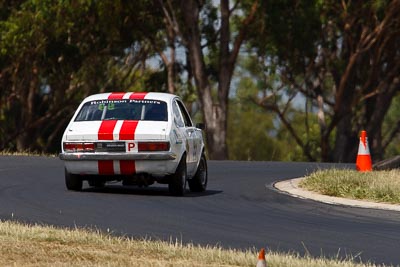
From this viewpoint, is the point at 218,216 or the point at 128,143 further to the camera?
the point at 128,143

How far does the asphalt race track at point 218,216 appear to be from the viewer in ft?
40.7

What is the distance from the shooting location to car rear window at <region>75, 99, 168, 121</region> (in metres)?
17.3

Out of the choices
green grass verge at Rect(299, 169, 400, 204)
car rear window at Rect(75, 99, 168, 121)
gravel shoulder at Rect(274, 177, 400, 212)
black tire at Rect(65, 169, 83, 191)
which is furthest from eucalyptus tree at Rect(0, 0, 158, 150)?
black tire at Rect(65, 169, 83, 191)

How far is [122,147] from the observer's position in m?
16.6

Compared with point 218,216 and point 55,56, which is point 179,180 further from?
point 55,56

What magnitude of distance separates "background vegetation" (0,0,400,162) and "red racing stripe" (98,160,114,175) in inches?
893

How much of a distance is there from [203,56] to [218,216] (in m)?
30.1

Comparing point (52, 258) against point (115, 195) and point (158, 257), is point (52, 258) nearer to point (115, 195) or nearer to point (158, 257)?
point (158, 257)

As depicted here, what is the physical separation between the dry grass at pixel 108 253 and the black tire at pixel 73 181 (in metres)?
5.24

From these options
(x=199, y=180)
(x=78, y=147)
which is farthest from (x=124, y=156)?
(x=199, y=180)

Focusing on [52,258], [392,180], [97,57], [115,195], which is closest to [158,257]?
[52,258]

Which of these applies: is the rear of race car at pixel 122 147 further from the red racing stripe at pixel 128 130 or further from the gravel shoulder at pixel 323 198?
the gravel shoulder at pixel 323 198

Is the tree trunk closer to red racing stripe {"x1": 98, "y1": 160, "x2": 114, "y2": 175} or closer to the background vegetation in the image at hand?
the background vegetation

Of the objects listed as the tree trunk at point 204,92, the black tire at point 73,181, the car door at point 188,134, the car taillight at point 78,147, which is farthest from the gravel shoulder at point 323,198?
the tree trunk at point 204,92
